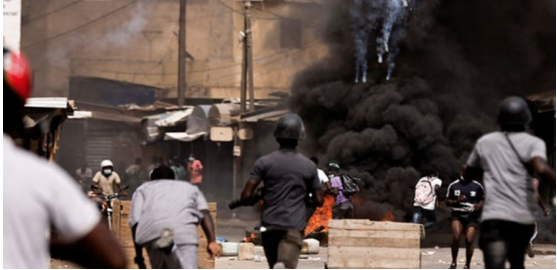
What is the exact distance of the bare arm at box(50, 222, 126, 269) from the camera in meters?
2.94

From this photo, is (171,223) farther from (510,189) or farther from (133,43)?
(133,43)

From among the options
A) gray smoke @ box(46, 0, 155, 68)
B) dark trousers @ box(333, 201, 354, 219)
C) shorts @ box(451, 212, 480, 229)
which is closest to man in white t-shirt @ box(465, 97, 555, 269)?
shorts @ box(451, 212, 480, 229)

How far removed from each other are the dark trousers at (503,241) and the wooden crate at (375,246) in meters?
4.94

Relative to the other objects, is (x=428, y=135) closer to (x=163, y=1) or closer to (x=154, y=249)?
(x=154, y=249)

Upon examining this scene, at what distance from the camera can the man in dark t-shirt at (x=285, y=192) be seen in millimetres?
8250

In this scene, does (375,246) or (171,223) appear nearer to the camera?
(171,223)

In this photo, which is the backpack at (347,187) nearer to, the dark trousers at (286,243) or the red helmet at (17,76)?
the dark trousers at (286,243)

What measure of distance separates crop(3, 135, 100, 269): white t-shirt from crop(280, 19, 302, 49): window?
119ft

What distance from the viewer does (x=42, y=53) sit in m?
43.6

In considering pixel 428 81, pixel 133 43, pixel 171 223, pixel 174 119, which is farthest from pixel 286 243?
pixel 133 43

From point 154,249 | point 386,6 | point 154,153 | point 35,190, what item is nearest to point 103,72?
point 154,153

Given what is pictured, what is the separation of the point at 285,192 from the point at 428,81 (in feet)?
60.1

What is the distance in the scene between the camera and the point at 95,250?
297 cm

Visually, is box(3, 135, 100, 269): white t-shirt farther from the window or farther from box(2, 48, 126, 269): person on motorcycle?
the window
